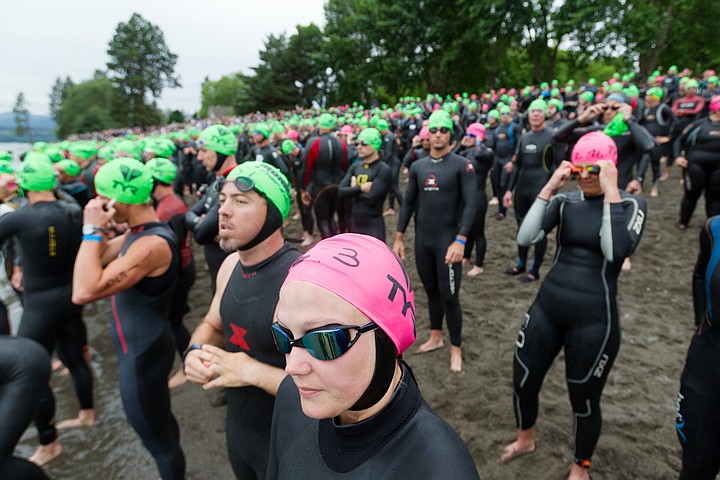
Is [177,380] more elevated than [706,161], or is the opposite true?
[706,161]

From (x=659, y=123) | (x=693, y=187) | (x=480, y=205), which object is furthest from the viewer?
(x=659, y=123)

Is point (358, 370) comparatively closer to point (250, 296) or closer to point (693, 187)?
point (250, 296)

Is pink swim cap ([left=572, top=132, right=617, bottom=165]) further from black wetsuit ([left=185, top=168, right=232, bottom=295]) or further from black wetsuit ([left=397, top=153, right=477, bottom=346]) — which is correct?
black wetsuit ([left=185, top=168, right=232, bottom=295])

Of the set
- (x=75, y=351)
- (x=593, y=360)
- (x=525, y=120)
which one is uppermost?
(x=525, y=120)

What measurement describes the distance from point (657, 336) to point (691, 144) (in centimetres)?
384

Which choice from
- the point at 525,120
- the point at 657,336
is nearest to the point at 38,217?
the point at 657,336

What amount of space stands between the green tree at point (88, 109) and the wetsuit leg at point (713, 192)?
70.0m

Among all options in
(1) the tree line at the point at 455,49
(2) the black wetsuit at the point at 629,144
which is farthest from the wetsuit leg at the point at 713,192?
(1) the tree line at the point at 455,49

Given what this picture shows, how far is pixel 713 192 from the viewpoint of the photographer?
613 centimetres

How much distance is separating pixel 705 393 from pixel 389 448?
6.65 feet

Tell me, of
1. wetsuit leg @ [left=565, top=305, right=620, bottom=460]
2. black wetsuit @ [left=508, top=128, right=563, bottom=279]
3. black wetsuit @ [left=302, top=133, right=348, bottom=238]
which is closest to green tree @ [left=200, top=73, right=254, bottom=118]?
black wetsuit @ [left=302, top=133, right=348, bottom=238]

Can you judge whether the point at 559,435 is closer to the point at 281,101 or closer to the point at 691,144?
the point at 691,144

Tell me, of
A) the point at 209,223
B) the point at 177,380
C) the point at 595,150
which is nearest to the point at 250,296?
the point at 209,223

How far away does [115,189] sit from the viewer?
9.10 feet
